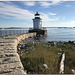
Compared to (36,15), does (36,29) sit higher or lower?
lower

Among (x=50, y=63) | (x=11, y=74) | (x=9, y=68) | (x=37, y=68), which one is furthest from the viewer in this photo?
(x=50, y=63)

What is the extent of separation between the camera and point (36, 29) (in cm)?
3597

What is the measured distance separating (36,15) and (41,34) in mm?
7029

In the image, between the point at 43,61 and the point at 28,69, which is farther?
the point at 43,61

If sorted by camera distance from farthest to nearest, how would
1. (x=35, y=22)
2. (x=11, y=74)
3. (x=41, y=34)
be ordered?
(x=41, y=34) < (x=35, y=22) < (x=11, y=74)

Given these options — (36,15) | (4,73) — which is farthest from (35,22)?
(4,73)

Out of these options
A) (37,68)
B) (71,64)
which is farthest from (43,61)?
(71,64)

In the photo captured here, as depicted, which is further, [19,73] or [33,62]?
[33,62]

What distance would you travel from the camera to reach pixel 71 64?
425cm

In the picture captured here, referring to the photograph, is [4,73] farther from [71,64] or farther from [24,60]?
[71,64]

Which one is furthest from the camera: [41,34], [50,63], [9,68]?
[41,34]

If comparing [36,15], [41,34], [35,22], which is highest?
[36,15]

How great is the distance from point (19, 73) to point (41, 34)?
35.0 metres

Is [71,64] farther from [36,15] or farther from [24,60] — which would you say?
[36,15]
